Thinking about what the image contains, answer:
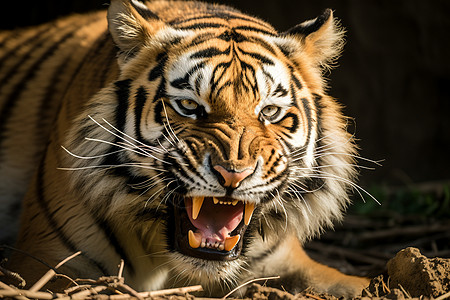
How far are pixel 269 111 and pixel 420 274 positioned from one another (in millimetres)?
692

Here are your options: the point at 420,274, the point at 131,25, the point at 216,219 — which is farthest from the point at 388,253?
the point at 131,25

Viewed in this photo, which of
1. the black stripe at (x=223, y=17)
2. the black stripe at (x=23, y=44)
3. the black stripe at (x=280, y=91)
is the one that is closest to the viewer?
the black stripe at (x=280, y=91)

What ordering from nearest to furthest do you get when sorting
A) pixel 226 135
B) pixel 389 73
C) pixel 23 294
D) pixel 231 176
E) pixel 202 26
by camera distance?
pixel 23 294, pixel 231 176, pixel 226 135, pixel 202 26, pixel 389 73

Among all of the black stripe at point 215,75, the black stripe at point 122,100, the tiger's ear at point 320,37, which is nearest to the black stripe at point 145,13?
the black stripe at point 122,100

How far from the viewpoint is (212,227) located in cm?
181

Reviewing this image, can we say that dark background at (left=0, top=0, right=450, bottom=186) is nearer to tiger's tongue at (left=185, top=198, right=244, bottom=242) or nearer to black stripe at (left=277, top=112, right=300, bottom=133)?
black stripe at (left=277, top=112, right=300, bottom=133)

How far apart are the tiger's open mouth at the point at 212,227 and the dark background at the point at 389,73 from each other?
97.5 inches

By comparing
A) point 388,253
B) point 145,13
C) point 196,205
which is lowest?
point 388,253

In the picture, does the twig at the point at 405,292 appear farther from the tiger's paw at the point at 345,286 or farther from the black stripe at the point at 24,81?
the black stripe at the point at 24,81

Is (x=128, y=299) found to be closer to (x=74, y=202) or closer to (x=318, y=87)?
(x=74, y=202)

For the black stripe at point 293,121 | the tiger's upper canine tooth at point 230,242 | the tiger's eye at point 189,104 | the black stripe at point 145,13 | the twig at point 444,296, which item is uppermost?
the black stripe at point 145,13

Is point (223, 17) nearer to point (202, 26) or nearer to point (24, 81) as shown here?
point (202, 26)

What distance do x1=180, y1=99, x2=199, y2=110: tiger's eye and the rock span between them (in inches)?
32.4

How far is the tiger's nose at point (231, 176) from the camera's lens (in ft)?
5.34
